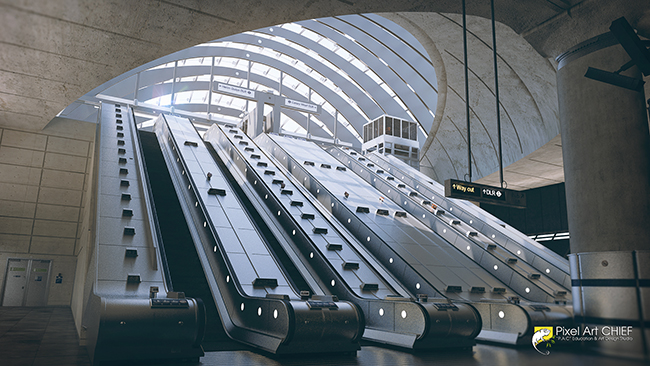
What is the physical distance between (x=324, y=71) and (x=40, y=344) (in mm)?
29522

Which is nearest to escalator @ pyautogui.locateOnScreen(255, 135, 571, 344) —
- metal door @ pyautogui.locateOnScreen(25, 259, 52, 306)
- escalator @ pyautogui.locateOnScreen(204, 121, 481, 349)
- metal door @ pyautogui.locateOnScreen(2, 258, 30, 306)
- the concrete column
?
escalator @ pyautogui.locateOnScreen(204, 121, 481, 349)

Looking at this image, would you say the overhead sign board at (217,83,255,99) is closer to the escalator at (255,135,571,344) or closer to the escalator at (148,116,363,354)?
the escalator at (255,135,571,344)

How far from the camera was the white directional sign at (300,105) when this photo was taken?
Answer: 25.8 m

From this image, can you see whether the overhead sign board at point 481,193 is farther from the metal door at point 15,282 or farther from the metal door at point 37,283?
the metal door at point 15,282

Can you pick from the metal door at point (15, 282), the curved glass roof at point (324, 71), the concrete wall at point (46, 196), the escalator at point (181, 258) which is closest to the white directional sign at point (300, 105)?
the curved glass roof at point (324, 71)

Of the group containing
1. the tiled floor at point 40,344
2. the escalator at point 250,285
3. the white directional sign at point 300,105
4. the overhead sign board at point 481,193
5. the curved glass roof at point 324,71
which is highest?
the curved glass roof at point 324,71

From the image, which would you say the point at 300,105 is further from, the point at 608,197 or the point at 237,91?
the point at 608,197

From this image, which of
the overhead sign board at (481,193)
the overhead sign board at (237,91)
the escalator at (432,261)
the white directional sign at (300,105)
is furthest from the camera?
the white directional sign at (300,105)

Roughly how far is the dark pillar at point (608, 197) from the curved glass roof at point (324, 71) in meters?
19.2

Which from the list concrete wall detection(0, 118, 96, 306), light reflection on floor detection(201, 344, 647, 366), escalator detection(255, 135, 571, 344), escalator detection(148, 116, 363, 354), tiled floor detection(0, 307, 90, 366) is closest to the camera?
tiled floor detection(0, 307, 90, 366)

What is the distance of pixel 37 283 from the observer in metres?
14.4

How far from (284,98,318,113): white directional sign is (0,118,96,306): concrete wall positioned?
12040 mm

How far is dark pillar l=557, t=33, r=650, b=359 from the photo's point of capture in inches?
258

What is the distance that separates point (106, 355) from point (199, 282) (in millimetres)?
3203
